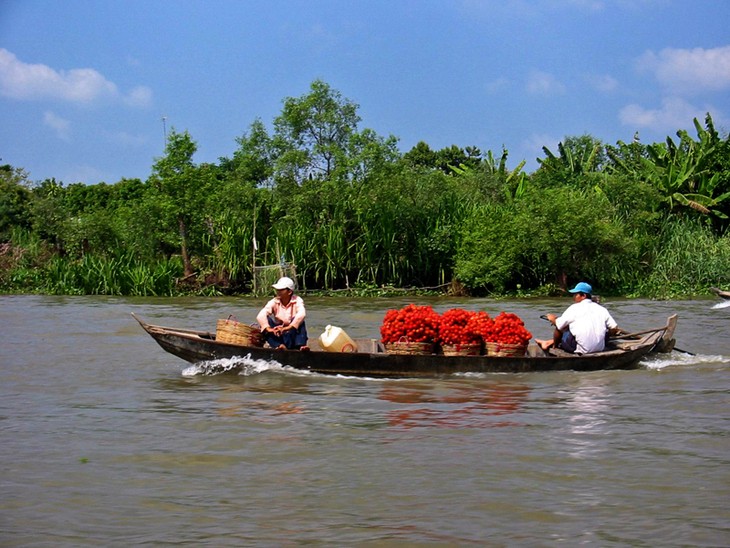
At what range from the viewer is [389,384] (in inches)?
424

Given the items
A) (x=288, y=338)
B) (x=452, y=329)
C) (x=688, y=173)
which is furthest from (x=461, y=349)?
(x=688, y=173)

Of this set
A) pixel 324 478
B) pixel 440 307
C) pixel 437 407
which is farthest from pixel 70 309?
pixel 324 478

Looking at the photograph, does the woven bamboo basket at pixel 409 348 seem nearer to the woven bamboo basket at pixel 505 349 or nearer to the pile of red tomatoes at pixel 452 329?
the pile of red tomatoes at pixel 452 329

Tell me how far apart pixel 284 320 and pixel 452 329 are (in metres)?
1.98

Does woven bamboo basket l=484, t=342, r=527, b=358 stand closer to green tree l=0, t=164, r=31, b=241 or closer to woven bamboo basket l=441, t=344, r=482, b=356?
woven bamboo basket l=441, t=344, r=482, b=356

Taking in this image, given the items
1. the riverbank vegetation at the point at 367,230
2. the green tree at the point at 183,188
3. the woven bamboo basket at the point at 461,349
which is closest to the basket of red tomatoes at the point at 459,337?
the woven bamboo basket at the point at 461,349

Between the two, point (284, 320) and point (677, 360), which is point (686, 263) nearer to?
point (677, 360)

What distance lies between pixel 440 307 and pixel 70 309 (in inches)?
353

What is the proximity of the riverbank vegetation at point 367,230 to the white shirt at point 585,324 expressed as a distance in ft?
49.1

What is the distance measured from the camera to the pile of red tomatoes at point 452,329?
10.9 metres

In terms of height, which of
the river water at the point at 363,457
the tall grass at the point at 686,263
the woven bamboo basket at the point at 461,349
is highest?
the tall grass at the point at 686,263

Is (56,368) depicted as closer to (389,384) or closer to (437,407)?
(389,384)

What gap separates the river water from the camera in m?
5.65

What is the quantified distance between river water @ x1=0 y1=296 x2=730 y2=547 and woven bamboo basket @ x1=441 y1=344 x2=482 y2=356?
0.31 meters
